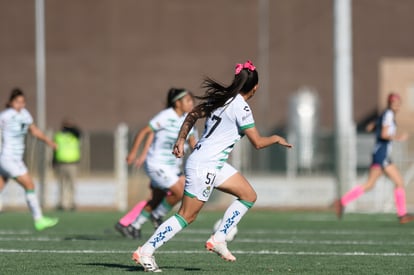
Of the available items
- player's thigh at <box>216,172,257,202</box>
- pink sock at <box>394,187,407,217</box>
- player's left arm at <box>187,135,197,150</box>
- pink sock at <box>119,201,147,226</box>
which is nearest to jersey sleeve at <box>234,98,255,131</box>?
player's thigh at <box>216,172,257,202</box>

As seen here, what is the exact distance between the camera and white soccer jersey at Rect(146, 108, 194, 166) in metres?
15.4

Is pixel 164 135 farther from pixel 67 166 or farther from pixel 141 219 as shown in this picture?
pixel 67 166

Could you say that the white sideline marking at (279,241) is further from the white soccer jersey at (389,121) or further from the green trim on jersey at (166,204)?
the white soccer jersey at (389,121)

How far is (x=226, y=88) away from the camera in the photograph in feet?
35.8

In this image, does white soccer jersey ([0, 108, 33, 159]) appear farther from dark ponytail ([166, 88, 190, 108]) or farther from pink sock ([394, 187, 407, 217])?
pink sock ([394, 187, 407, 217])

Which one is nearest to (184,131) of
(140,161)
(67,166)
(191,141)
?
(191,141)

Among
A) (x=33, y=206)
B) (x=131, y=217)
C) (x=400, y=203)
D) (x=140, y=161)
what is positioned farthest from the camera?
(x=400, y=203)

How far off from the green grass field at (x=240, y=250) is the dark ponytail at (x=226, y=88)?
1.60 metres

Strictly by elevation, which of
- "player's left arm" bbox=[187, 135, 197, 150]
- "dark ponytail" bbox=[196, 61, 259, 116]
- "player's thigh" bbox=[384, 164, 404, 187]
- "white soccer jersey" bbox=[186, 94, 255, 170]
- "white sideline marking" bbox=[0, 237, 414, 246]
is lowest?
"white sideline marking" bbox=[0, 237, 414, 246]

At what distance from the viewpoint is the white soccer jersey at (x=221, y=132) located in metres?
10.9

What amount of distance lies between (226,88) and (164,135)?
4.67 m

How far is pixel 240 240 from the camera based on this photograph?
1552cm

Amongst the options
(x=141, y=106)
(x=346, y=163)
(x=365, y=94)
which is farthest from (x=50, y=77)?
(x=346, y=163)

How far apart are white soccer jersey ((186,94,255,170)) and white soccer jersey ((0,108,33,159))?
703 centimetres
